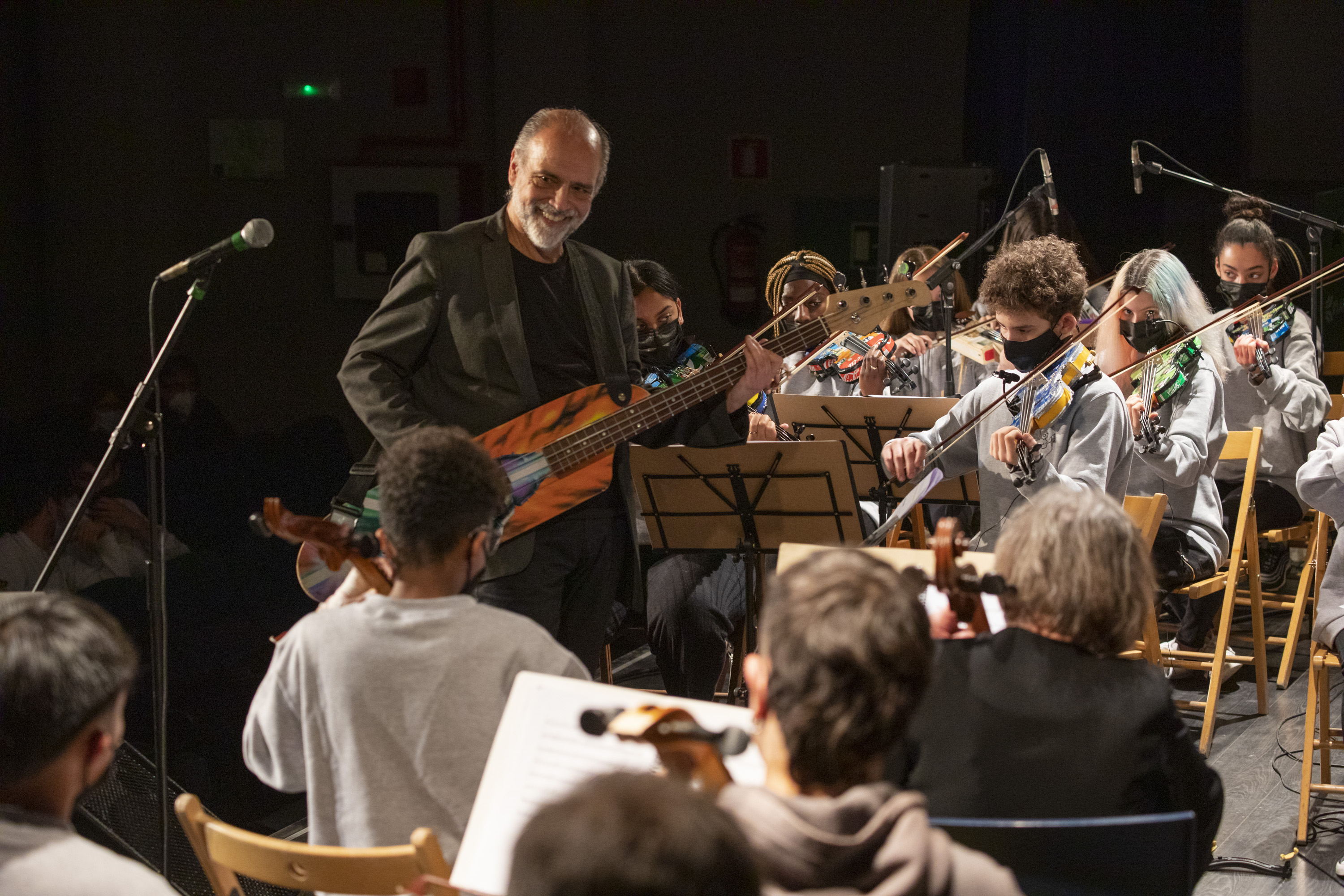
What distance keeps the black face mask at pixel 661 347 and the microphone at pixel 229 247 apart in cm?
196

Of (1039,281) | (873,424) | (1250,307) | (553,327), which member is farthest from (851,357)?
(553,327)

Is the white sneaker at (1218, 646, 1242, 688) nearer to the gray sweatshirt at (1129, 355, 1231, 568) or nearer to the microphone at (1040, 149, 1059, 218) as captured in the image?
the gray sweatshirt at (1129, 355, 1231, 568)

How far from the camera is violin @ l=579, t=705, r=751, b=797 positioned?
114 centimetres

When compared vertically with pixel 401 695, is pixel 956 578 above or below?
above

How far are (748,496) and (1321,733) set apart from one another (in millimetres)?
1474

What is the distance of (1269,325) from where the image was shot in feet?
15.9

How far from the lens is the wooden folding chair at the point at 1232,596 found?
360 cm

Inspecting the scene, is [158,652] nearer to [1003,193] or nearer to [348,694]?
[348,694]

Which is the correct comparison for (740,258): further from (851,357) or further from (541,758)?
(541,758)

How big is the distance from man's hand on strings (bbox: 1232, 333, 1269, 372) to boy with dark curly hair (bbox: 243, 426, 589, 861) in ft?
12.0

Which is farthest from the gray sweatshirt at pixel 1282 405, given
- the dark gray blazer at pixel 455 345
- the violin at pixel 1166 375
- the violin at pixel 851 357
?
the dark gray blazer at pixel 455 345

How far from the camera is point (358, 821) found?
1.58 metres

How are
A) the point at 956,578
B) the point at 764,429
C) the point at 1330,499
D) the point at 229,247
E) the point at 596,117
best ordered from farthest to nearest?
the point at 596,117
the point at 764,429
the point at 1330,499
the point at 229,247
the point at 956,578

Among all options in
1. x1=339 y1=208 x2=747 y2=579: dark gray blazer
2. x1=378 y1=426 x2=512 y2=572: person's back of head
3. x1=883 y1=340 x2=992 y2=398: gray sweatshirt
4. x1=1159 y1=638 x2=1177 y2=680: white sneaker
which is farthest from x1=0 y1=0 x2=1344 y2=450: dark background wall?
x1=378 y1=426 x2=512 y2=572: person's back of head
